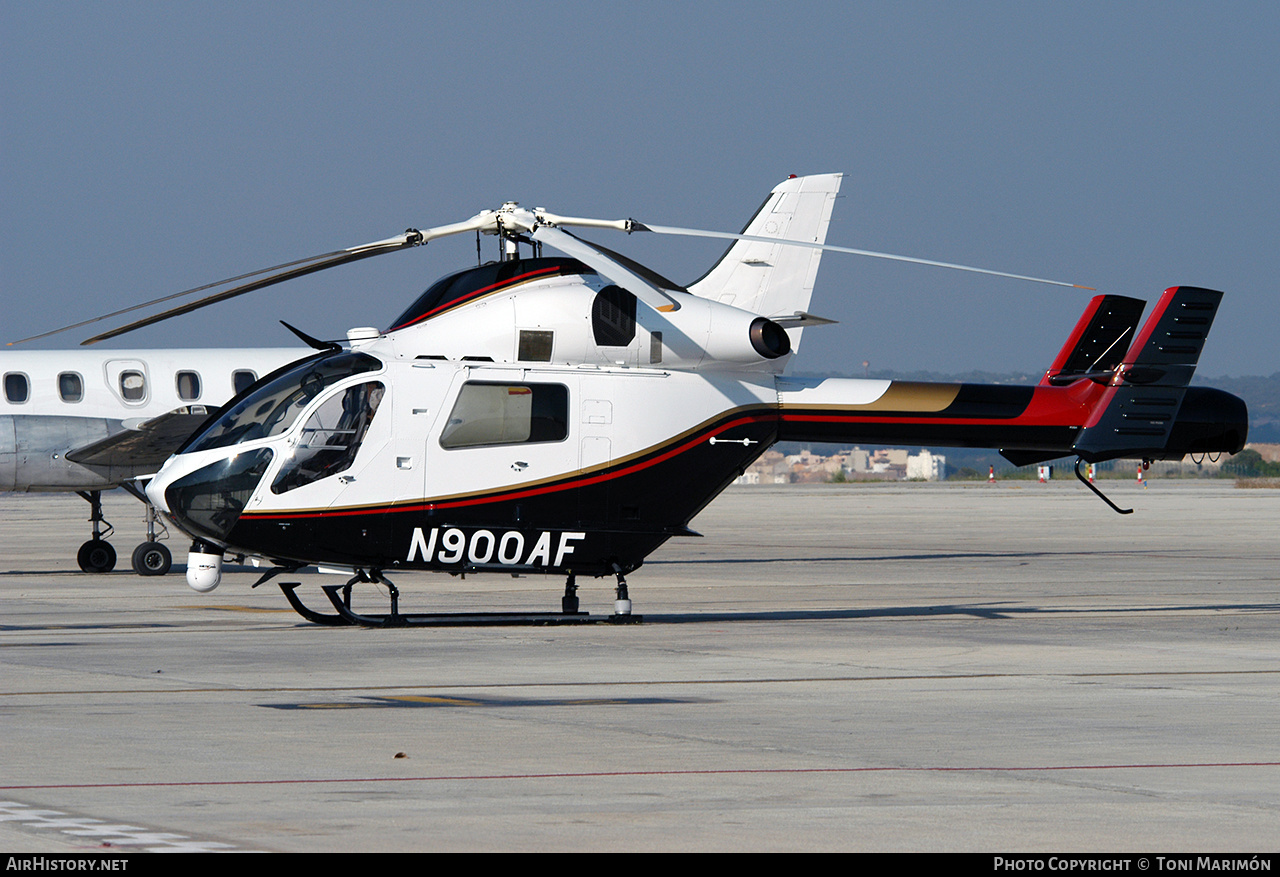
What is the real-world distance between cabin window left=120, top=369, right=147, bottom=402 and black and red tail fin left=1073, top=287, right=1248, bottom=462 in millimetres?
16869

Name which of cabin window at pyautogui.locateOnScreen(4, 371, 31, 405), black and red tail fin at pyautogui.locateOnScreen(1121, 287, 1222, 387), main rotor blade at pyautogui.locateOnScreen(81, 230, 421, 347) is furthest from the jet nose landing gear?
black and red tail fin at pyautogui.locateOnScreen(1121, 287, 1222, 387)

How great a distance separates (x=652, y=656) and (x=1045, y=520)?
31272 millimetres

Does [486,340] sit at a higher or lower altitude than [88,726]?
higher

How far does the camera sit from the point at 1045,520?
4409 centimetres

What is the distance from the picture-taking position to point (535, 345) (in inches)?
671

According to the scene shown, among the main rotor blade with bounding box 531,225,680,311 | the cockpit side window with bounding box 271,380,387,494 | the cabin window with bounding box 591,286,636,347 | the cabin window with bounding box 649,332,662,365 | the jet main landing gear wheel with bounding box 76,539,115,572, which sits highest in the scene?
the main rotor blade with bounding box 531,225,680,311

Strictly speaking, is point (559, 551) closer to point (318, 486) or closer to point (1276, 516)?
point (318, 486)

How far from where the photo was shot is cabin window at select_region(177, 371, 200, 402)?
95.3 feet

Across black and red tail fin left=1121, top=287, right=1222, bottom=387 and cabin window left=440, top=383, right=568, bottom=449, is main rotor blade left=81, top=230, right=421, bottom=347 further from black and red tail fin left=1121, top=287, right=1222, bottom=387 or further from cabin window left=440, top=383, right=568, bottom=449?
black and red tail fin left=1121, top=287, right=1222, bottom=387

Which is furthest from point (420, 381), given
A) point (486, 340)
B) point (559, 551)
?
point (559, 551)

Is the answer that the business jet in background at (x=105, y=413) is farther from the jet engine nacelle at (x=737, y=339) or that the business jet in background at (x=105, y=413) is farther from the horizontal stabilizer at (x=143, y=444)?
the jet engine nacelle at (x=737, y=339)

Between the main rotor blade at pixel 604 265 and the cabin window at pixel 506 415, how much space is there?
5.58 ft

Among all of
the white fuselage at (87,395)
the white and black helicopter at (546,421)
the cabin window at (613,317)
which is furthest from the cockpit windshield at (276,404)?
the white fuselage at (87,395)

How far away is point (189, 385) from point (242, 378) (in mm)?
947
